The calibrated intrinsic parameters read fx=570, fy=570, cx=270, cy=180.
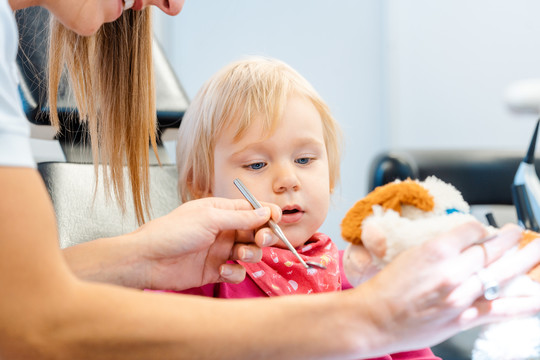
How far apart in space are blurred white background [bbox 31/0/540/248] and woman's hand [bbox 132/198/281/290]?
70.7 inches

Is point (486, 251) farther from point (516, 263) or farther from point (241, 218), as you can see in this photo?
point (241, 218)

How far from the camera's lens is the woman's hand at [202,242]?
0.91 metres

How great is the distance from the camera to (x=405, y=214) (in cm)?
68

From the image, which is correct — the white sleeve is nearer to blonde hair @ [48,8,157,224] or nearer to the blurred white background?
blonde hair @ [48,8,157,224]

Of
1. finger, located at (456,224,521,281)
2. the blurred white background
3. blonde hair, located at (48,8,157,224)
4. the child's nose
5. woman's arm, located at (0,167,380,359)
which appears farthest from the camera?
the blurred white background

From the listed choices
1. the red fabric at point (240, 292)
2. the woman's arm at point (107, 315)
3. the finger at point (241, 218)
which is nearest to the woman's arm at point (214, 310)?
the woman's arm at point (107, 315)

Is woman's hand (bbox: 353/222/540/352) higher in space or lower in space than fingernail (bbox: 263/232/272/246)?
higher

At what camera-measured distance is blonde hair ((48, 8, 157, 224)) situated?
3.80 feet

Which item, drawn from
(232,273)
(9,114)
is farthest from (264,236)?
(9,114)

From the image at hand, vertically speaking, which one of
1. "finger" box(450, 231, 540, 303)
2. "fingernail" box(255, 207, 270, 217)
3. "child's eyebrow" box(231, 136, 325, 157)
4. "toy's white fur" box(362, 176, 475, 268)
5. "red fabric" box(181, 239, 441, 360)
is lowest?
"red fabric" box(181, 239, 441, 360)

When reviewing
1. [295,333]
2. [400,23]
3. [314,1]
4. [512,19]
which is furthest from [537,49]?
[295,333]

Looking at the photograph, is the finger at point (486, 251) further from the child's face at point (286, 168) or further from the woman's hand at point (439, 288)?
the child's face at point (286, 168)

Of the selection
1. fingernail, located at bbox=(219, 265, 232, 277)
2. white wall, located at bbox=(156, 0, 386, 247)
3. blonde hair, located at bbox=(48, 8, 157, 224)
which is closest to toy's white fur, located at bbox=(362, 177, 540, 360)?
fingernail, located at bbox=(219, 265, 232, 277)

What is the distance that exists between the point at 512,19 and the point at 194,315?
8.71 feet
